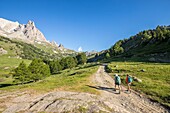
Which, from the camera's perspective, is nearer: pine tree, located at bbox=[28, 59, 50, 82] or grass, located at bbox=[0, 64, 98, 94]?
grass, located at bbox=[0, 64, 98, 94]

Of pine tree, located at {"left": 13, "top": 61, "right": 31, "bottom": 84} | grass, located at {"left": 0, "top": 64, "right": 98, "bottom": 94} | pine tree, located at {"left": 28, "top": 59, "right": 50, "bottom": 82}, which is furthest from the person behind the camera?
pine tree, located at {"left": 28, "top": 59, "right": 50, "bottom": 82}

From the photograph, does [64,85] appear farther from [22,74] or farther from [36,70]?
[36,70]

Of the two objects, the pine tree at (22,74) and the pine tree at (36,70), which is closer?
the pine tree at (22,74)

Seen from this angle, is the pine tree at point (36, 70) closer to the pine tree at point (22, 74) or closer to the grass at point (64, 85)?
the pine tree at point (22, 74)

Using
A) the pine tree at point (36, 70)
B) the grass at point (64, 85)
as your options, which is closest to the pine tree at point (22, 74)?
the pine tree at point (36, 70)

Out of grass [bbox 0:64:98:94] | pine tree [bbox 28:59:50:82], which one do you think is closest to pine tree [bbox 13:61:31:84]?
pine tree [bbox 28:59:50:82]

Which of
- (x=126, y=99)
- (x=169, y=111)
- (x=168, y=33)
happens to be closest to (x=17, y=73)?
(x=126, y=99)

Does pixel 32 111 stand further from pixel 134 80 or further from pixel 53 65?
pixel 53 65

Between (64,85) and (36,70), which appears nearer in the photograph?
(64,85)

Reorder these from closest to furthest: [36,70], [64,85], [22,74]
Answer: [64,85], [22,74], [36,70]

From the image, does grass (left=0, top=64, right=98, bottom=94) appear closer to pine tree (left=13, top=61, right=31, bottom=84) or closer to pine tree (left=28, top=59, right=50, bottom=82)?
pine tree (left=13, top=61, right=31, bottom=84)

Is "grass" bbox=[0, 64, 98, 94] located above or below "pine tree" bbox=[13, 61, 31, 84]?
below

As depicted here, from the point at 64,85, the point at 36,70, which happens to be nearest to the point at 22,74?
the point at 36,70

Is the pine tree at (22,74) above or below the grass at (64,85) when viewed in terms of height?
above
